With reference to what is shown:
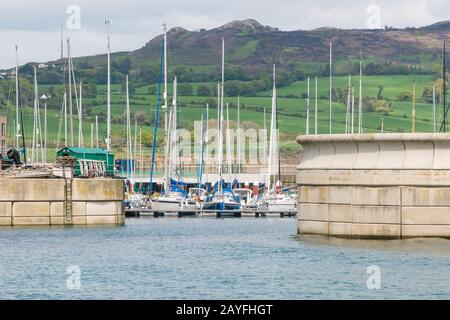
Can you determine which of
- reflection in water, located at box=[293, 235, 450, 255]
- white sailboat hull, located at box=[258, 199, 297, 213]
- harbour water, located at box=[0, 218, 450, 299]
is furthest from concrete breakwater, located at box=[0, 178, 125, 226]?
white sailboat hull, located at box=[258, 199, 297, 213]

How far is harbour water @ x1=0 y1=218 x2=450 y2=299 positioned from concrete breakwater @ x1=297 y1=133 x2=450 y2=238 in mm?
683

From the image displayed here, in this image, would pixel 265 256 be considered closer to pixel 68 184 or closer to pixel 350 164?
pixel 350 164

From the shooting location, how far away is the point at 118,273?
52094 mm

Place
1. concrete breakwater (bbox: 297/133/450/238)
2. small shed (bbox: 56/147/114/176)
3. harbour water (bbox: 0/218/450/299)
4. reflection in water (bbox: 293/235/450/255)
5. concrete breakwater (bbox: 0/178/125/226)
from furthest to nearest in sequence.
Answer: small shed (bbox: 56/147/114/176) < concrete breakwater (bbox: 0/178/125/226) < concrete breakwater (bbox: 297/133/450/238) < reflection in water (bbox: 293/235/450/255) < harbour water (bbox: 0/218/450/299)

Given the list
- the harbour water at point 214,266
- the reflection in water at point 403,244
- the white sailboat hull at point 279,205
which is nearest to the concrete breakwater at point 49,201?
the harbour water at point 214,266

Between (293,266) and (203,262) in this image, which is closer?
(293,266)

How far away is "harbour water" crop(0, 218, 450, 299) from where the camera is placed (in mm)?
45875

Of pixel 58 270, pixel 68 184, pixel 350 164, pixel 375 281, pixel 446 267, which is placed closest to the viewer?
pixel 375 281

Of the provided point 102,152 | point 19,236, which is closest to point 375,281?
point 19,236

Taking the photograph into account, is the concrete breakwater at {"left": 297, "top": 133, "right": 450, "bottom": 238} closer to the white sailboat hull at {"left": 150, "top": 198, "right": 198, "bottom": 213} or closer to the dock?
the dock

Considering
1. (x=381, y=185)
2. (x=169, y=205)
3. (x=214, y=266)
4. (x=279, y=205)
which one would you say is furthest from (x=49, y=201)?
(x=279, y=205)

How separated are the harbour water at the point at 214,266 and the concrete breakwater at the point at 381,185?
68cm

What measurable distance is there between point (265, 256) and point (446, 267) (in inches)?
397
